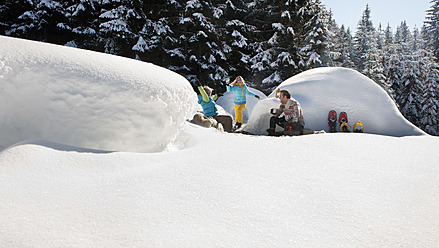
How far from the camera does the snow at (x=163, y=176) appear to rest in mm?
1409

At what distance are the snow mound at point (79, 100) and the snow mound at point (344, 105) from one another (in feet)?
16.5

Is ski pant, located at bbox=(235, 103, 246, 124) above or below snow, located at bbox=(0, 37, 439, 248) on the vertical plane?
above

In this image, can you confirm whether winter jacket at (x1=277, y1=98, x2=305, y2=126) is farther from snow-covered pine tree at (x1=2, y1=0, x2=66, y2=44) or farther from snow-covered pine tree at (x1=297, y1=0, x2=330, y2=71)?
snow-covered pine tree at (x1=2, y1=0, x2=66, y2=44)

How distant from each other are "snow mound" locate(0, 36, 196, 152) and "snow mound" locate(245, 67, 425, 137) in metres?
5.02

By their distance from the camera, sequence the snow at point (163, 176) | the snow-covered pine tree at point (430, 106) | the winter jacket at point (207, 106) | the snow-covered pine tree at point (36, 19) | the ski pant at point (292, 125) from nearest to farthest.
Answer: the snow at point (163, 176) < the ski pant at point (292, 125) < the winter jacket at point (207, 106) < the snow-covered pine tree at point (36, 19) < the snow-covered pine tree at point (430, 106)

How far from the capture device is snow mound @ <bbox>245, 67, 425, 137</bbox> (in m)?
7.44

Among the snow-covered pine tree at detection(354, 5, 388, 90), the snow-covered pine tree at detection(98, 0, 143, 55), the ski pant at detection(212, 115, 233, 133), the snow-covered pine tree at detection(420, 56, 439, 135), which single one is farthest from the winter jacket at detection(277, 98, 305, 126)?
the snow-covered pine tree at detection(420, 56, 439, 135)

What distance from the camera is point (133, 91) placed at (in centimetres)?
265

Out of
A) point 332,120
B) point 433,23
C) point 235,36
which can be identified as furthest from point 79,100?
point 433,23

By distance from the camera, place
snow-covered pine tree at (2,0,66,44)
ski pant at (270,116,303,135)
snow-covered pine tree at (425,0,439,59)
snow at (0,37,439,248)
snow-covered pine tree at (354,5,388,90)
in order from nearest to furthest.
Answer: snow at (0,37,439,248) → ski pant at (270,116,303,135) → snow-covered pine tree at (2,0,66,44) → snow-covered pine tree at (354,5,388,90) → snow-covered pine tree at (425,0,439,59)

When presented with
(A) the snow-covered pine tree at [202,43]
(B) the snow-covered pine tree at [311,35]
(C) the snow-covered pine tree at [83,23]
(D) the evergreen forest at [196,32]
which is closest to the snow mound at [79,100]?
(D) the evergreen forest at [196,32]

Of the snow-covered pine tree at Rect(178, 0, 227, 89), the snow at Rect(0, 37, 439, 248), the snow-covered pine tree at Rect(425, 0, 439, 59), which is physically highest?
the snow-covered pine tree at Rect(425, 0, 439, 59)

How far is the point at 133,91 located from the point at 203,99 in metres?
5.27

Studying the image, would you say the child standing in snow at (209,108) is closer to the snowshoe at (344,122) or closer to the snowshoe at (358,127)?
the snowshoe at (344,122)
